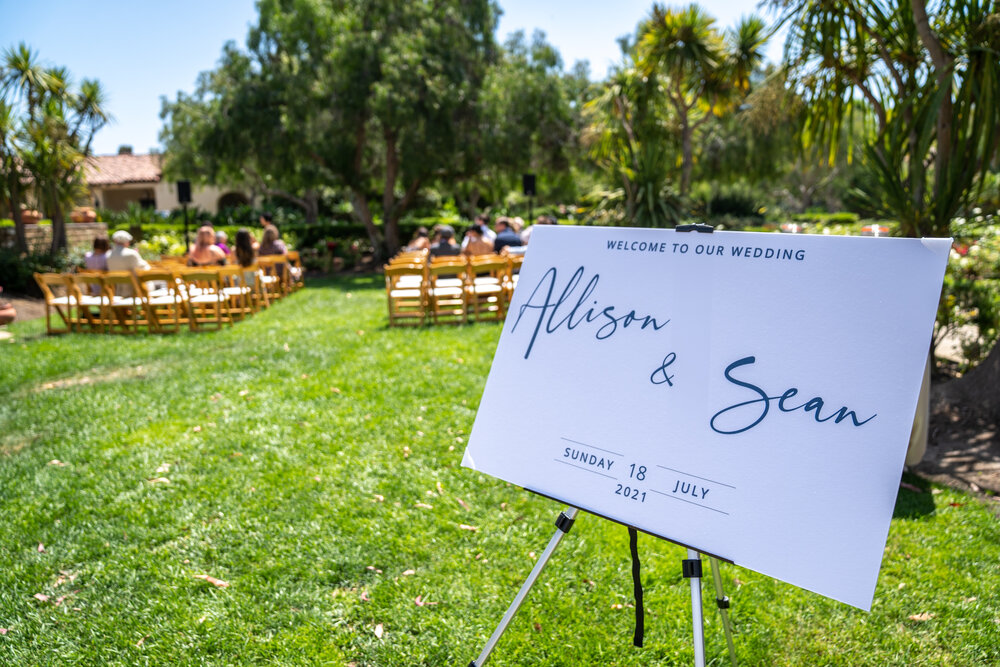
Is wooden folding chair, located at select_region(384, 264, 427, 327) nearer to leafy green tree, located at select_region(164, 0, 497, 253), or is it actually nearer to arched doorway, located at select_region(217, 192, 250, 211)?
leafy green tree, located at select_region(164, 0, 497, 253)

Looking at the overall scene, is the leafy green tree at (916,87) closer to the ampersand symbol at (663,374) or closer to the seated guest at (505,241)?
the ampersand symbol at (663,374)

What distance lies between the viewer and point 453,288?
9352 millimetres

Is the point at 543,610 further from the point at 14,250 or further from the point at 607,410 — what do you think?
the point at 14,250

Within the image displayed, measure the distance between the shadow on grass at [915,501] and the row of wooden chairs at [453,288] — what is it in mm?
5473

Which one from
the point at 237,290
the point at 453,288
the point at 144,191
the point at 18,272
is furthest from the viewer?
the point at 144,191

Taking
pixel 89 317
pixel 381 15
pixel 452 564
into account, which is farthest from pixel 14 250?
pixel 452 564

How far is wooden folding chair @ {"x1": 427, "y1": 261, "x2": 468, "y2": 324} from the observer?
8586mm

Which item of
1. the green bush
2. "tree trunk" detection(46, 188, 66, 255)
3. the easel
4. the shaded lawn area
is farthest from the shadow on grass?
"tree trunk" detection(46, 188, 66, 255)

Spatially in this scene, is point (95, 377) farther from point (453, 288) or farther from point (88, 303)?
point (453, 288)

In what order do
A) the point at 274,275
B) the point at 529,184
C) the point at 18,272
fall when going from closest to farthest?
1. the point at 274,275
2. the point at 18,272
3. the point at 529,184

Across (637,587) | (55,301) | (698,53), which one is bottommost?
(637,587)

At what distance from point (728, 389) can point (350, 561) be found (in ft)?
7.26

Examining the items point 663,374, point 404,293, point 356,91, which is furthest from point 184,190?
point 663,374

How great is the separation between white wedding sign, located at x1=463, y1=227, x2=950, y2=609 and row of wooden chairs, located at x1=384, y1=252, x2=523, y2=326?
20.7 feet
